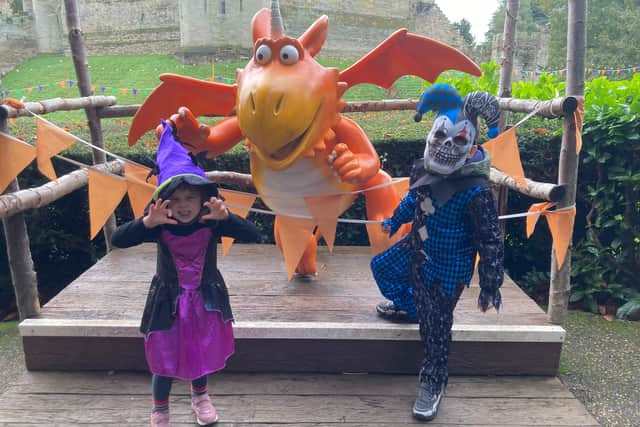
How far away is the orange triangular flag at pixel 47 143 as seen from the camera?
200 cm

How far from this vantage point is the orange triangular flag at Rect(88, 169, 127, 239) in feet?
6.96

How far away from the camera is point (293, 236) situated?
2424mm

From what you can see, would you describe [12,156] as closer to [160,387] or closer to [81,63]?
[160,387]

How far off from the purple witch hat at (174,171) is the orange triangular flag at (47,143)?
540 mm

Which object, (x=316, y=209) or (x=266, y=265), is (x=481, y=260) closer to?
(x=316, y=209)

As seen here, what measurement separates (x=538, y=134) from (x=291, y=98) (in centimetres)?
231

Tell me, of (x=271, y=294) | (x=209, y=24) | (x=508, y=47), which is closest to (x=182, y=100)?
(x=271, y=294)

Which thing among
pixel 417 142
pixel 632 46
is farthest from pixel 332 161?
pixel 632 46

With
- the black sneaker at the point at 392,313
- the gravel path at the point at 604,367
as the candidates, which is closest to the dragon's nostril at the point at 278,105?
the black sneaker at the point at 392,313

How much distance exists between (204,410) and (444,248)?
3.67 feet

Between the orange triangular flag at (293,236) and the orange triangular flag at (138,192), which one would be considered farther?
the orange triangular flag at (293,236)

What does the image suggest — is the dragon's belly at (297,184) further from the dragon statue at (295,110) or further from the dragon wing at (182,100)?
the dragon wing at (182,100)

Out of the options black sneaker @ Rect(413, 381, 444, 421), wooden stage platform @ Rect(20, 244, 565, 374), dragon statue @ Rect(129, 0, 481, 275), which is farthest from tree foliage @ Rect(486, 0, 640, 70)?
black sneaker @ Rect(413, 381, 444, 421)

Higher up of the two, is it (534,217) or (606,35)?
(606,35)
